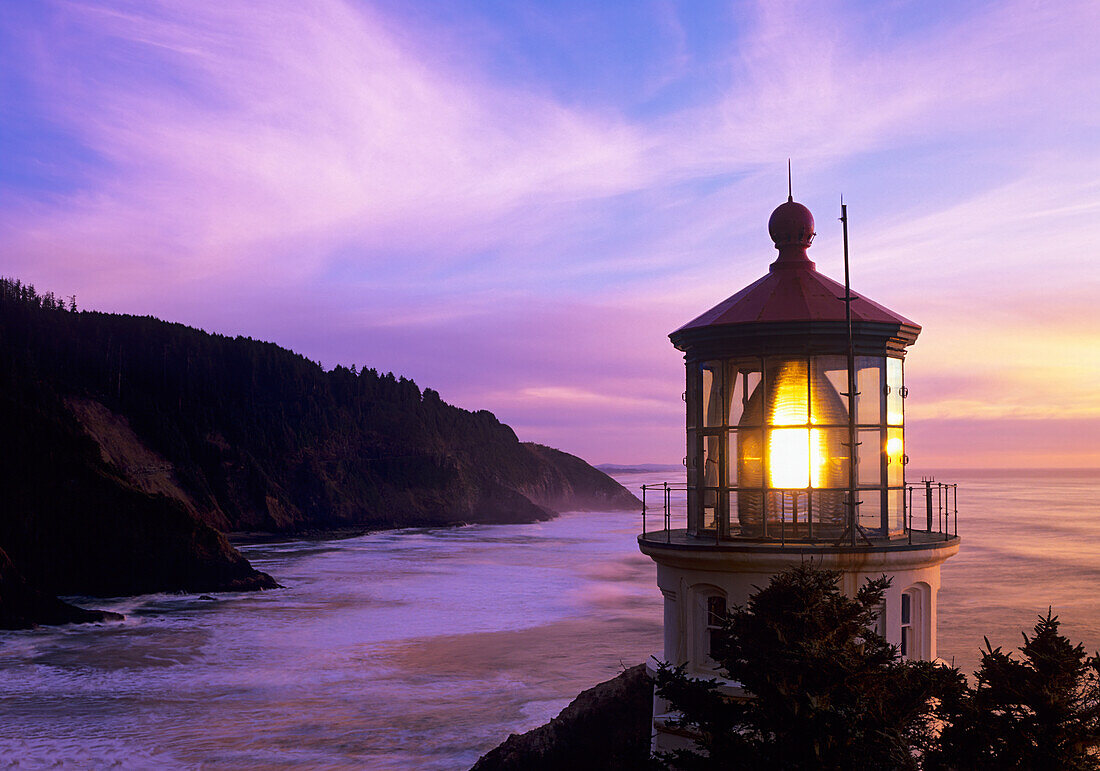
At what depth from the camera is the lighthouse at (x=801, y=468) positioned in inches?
332

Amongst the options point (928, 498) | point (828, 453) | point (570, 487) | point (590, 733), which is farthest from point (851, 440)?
point (570, 487)

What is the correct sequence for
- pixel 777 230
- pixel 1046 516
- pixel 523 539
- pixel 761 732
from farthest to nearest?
pixel 1046 516 → pixel 523 539 → pixel 777 230 → pixel 761 732

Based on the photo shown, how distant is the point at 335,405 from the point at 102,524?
60527mm

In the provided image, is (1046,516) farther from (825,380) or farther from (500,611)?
(825,380)

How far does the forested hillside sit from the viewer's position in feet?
126

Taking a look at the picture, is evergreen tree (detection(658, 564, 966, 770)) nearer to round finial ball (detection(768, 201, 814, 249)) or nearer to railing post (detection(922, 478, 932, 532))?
railing post (detection(922, 478, 932, 532))

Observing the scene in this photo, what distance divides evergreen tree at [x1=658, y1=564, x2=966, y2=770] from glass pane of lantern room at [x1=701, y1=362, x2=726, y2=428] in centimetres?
188

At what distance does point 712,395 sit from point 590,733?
5.56 meters

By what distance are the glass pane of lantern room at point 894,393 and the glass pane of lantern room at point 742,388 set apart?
1.13 metres

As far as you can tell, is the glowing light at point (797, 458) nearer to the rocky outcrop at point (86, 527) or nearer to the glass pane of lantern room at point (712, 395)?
the glass pane of lantern room at point (712, 395)

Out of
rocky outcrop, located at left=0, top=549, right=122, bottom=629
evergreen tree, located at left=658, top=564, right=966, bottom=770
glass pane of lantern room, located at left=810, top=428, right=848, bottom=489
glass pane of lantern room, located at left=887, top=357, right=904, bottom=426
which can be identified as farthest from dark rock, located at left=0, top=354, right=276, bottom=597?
evergreen tree, located at left=658, top=564, right=966, bottom=770

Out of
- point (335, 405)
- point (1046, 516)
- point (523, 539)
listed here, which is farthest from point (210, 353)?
point (1046, 516)

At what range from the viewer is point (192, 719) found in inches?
726

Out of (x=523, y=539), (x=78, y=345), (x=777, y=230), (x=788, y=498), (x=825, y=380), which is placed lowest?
(x=523, y=539)
